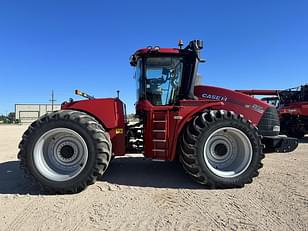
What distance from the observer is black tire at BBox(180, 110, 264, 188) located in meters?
5.25

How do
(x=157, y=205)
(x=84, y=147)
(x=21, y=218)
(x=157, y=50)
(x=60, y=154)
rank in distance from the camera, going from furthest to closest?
(x=157, y=50) < (x=60, y=154) < (x=84, y=147) < (x=157, y=205) < (x=21, y=218)

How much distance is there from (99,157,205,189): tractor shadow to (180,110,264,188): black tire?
0.30 m

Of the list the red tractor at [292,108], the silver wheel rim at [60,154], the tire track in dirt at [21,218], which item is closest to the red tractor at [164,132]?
the silver wheel rim at [60,154]

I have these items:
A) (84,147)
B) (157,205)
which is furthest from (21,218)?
(157,205)

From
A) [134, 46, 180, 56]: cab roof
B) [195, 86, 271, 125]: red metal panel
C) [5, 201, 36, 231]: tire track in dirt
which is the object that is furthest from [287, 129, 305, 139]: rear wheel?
[5, 201, 36, 231]: tire track in dirt

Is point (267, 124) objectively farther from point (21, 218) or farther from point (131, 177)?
point (21, 218)

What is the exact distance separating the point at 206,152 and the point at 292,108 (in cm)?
1155

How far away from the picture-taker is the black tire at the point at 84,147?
5.02m

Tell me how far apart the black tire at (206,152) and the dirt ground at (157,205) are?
0.64 feet

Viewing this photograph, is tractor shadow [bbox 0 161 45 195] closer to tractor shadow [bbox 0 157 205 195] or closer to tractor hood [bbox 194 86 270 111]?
tractor shadow [bbox 0 157 205 195]

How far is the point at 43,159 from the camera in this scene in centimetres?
527

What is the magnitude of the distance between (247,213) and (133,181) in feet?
7.70

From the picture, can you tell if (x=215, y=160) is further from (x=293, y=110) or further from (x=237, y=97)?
(x=293, y=110)

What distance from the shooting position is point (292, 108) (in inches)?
599
